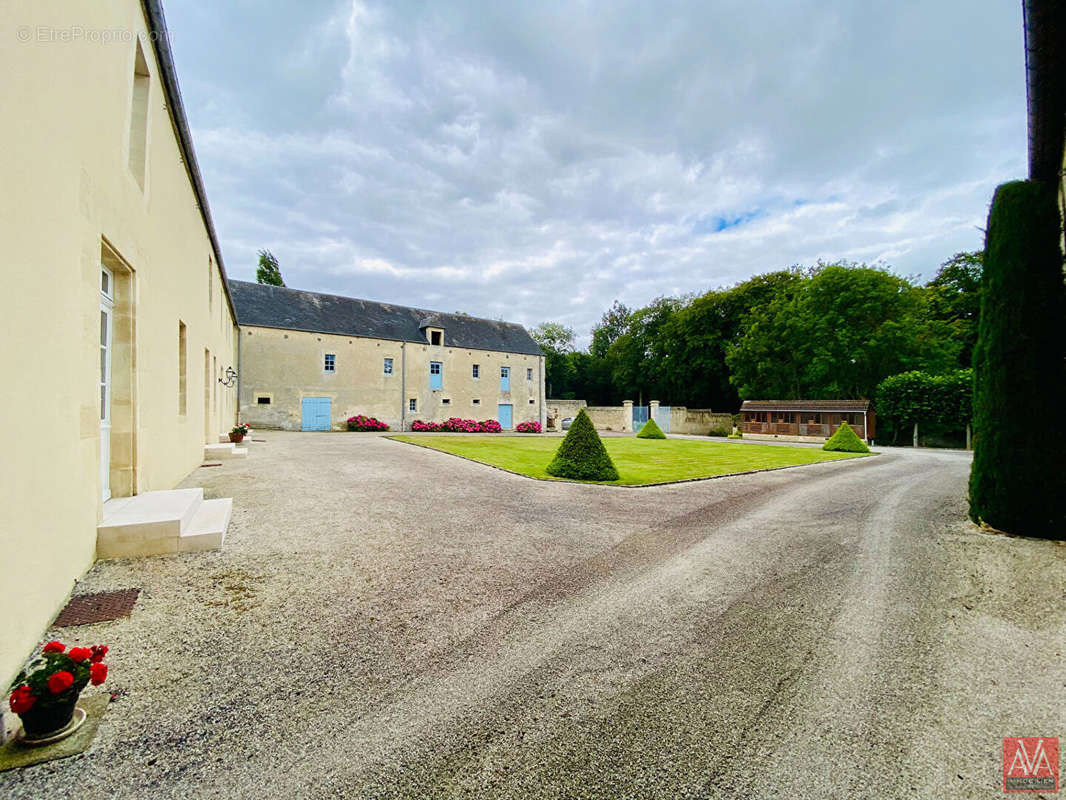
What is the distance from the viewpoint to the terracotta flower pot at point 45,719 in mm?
1997

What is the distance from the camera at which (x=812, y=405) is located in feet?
96.7

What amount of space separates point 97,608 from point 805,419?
33.7m

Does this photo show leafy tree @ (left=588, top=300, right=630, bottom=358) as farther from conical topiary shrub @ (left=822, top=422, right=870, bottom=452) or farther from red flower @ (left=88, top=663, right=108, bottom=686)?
red flower @ (left=88, top=663, right=108, bottom=686)

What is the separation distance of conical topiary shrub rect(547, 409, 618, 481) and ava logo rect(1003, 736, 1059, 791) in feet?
25.3

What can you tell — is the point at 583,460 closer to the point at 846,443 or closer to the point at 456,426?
the point at 846,443

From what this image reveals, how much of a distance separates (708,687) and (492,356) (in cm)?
3172

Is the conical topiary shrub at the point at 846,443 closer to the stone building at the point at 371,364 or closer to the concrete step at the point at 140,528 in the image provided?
the stone building at the point at 371,364

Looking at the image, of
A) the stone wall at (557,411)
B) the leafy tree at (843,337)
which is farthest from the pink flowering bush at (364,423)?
the leafy tree at (843,337)

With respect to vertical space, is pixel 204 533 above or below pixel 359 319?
below

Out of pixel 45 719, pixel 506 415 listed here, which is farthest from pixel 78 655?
pixel 506 415

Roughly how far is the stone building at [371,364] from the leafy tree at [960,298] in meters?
27.5

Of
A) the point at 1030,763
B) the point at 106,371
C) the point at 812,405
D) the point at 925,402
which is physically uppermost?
the point at 106,371

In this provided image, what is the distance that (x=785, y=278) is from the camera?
3903 cm

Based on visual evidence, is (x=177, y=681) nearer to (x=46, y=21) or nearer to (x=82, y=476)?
(x=82, y=476)
